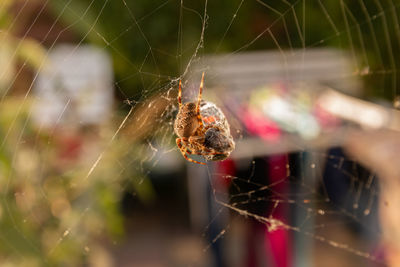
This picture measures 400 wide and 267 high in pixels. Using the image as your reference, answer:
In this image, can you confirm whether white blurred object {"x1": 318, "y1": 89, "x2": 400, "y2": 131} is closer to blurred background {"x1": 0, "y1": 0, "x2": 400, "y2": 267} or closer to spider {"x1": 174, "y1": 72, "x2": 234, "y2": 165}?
blurred background {"x1": 0, "y1": 0, "x2": 400, "y2": 267}

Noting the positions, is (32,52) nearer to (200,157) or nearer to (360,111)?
(200,157)

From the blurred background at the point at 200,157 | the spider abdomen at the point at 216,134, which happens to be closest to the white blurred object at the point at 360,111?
the blurred background at the point at 200,157

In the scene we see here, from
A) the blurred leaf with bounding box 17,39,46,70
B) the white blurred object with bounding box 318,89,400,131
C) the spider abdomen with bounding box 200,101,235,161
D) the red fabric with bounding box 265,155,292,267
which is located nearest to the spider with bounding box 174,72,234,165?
the spider abdomen with bounding box 200,101,235,161

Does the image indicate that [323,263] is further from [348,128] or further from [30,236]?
[30,236]

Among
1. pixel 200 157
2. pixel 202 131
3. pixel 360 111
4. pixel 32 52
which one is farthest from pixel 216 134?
pixel 360 111

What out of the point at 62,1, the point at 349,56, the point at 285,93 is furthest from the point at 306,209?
the point at 62,1

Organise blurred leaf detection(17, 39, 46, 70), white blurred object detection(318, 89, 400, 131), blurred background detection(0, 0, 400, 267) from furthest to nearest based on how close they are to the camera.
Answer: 1. white blurred object detection(318, 89, 400, 131)
2. blurred background detection(0, 0, 400, 267)
3. blurred leaf detection(17, 39, 46, 70)

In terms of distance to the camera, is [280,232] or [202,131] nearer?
[202,131]
